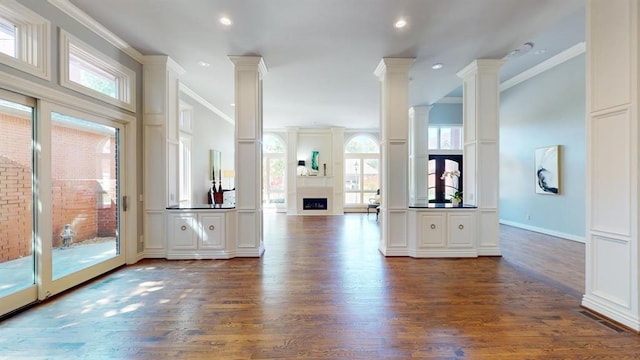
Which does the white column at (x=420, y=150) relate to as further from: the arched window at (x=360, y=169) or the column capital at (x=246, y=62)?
the column capital at (x=246, y=62)

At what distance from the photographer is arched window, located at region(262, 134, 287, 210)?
10648mm

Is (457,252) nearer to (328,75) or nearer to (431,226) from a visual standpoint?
(431,226)

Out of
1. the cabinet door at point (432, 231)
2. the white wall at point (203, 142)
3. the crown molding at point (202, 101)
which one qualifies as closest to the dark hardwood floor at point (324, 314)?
the cabinet door at point (432, 231)

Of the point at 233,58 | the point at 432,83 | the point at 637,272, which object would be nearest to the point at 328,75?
the point at 233,58

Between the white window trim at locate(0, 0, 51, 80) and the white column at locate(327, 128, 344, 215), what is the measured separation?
8.20 metres

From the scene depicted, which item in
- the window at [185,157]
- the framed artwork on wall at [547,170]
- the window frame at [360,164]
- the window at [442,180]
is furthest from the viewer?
the window frame at [360,164]

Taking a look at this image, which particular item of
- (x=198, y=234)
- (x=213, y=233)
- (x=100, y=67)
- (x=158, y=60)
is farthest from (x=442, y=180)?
(x=100, y=67)

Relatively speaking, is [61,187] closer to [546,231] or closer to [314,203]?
[314,203]

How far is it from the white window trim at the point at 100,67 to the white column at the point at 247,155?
60.6 inches

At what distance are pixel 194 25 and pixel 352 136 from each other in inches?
309

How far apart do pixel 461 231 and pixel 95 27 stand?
5945mm

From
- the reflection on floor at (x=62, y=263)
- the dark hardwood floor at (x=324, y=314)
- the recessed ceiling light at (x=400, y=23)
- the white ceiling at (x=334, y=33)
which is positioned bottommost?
the dark hardwood floor at (x=324, y=314)

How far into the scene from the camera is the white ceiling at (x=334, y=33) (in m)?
3.09

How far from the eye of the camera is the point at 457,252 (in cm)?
452
